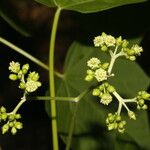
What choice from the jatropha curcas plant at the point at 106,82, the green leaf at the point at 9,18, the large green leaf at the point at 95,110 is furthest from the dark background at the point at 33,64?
the jatropha curcas plant at the point at 106,82

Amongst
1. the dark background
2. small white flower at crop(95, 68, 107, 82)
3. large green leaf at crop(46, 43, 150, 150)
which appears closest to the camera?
small white flower at crop(95, 68, 107, 82)

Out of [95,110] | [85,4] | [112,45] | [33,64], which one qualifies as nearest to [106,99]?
[112,45]

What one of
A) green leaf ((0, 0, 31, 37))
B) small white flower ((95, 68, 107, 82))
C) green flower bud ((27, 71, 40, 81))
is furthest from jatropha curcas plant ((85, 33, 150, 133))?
green leaf ((0, 0, 31, 37))

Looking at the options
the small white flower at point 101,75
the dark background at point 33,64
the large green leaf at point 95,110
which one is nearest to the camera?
the small white flower at point 101,75

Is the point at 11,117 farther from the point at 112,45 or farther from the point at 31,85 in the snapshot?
the point at 112,45

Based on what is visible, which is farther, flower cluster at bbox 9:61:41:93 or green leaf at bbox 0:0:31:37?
green leaf at bbox 0:0:31:37

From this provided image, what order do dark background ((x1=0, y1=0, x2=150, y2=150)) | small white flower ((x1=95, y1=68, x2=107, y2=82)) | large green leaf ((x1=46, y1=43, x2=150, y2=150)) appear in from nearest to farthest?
small white flower ((x1=95, y1=68, x2=107, y2=82)) < large green leaf ((x1=46, y1=43, x2=150, y2=150)) < dark background ((x1=0, y1=0, x2=150, y2=150))

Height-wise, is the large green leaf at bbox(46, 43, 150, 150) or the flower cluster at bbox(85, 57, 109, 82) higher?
the flower cluster at bbox(85, 57, 109, 82)

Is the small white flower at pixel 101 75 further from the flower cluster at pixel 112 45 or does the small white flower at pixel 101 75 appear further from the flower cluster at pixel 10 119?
the flower cluster at pixel 10 119

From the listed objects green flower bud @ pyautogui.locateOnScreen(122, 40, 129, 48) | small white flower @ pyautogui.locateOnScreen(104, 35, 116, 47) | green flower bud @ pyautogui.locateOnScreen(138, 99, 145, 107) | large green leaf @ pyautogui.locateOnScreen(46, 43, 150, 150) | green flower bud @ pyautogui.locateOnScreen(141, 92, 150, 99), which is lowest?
large green leaf @ pyautogui.locateOnScreen(46, 43, 150, 150)

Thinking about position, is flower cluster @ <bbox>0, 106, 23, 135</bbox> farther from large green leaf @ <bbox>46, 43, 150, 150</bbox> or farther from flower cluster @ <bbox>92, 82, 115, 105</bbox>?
large green leaf @ <bbox>46, 43, 150, 150</bbox>
